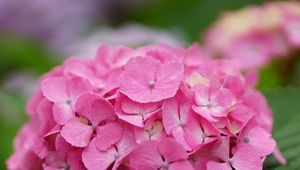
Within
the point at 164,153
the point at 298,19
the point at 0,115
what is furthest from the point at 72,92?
the point at 0,115

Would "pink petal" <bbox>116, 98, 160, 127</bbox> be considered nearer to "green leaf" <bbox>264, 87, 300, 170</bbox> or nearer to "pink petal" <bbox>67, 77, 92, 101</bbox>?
"pink petal" <bbox>67, 77, 92, 101</bbox>

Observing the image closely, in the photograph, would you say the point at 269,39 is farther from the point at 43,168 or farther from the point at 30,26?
the point at 30,26

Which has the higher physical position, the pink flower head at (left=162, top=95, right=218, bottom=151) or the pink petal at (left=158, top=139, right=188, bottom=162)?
the pink flower head at (left=162, top=95, right=218, bottom=151)

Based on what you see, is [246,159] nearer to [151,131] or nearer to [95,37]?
[151,131]

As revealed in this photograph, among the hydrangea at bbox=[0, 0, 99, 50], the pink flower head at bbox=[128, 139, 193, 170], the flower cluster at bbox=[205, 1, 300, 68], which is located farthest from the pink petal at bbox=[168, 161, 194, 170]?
the hydrangea at bbox=[0, 0, 99, 50]

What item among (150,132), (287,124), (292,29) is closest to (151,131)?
(150,132)

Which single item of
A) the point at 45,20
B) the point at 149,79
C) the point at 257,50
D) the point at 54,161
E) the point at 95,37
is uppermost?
the point at 149,79
